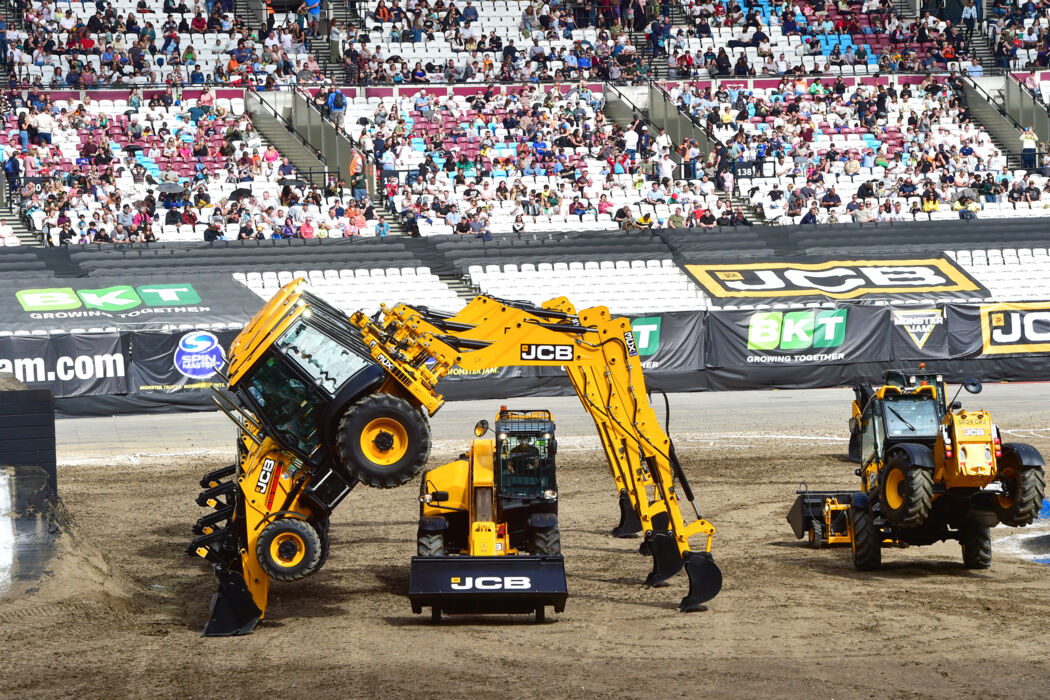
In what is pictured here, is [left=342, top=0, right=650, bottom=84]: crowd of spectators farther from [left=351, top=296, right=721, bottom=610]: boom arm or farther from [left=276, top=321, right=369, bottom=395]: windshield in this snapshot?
[left=276, top=321, right=369, bottom=395]: windshield

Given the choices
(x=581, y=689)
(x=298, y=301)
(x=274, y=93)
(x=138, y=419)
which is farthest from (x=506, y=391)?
(x=581, y=689)

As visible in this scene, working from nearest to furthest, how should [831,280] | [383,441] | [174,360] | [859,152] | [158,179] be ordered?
[383,441] → [174,360] → [158,179] → [831,280] → [859,152]

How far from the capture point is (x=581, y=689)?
32.6ft

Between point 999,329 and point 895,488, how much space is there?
72.4 feet

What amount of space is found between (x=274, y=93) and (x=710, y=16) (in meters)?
16.3

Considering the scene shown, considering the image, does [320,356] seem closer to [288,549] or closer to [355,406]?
[355,406]

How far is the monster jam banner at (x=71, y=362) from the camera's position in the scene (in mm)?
29312

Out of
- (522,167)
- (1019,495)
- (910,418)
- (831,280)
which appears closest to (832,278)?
(831,280)

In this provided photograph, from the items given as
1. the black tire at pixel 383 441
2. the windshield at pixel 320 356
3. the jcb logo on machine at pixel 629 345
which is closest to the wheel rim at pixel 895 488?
the jcb logo on machine at pixel 629 345

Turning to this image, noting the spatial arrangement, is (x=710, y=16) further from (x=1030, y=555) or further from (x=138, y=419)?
(x=1030, y=555)

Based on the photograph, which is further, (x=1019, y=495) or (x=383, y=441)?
(x=1019, y=495)

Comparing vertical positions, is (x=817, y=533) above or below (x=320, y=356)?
below

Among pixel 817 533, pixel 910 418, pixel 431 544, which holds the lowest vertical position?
pixel 817 533

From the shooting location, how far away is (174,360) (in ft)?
99.7
